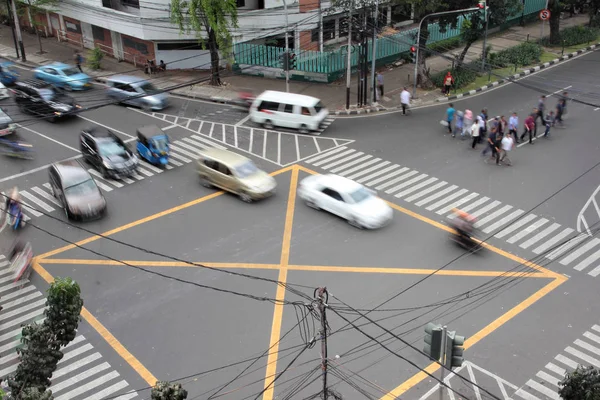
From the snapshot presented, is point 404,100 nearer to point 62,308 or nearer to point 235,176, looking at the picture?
point 235,176

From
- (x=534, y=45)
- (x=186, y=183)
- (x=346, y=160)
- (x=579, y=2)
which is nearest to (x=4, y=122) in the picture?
(x=186, y=183)

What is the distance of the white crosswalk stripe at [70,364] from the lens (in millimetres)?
15445

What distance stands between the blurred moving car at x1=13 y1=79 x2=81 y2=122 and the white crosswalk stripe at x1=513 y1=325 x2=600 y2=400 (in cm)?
2306

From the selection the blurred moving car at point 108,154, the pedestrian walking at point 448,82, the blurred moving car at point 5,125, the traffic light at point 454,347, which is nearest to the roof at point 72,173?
the blurred moving car at point 108,154

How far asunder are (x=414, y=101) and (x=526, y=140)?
654 cm

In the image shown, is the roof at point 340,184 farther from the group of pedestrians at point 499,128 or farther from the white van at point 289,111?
the group of pedestrians at point 499,128

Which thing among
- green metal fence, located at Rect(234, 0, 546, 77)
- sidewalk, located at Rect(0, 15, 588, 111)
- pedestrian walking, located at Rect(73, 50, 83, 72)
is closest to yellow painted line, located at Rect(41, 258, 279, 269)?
sidewalk, located at Rect(0, 15, 588, 111)

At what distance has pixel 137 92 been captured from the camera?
3180 cm

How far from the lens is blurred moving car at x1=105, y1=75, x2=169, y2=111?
31.3 m

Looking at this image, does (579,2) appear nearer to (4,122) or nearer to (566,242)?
(566,242)

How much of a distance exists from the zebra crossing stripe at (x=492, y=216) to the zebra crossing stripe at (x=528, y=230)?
1130 mm

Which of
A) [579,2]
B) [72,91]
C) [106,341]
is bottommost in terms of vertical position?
[106,341]

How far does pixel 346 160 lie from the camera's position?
1048 inches

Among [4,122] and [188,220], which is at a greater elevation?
[4,122]
